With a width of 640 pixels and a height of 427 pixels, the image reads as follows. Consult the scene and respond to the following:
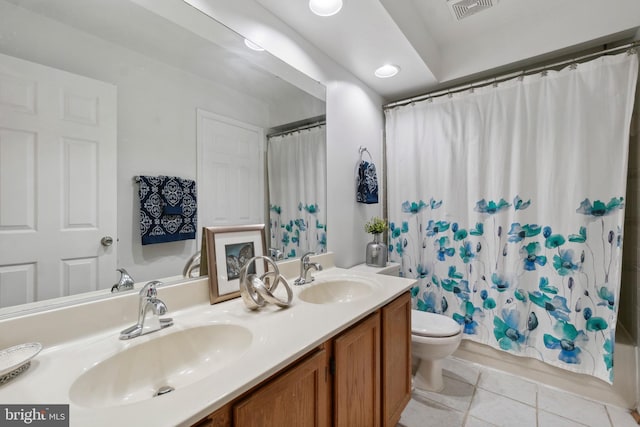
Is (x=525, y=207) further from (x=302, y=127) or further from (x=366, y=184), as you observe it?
(x=302, y=127)

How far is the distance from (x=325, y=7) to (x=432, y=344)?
1.99m

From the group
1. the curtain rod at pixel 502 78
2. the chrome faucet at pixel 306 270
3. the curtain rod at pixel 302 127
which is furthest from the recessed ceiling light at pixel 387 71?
the chrome faucet at pixel 306 270

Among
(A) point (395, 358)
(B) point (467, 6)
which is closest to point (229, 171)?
(A) point (395, 358)

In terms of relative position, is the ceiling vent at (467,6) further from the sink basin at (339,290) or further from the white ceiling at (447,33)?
the sink basin at (339,290)

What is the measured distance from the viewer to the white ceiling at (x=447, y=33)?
1547mm

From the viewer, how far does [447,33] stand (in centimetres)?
207

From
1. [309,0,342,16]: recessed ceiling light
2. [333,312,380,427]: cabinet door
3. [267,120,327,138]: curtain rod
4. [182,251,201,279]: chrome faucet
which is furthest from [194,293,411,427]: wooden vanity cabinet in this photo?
[309,0,342,16]: recessed ceiling light

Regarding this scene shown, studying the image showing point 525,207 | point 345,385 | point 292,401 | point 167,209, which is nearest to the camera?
point 292,401

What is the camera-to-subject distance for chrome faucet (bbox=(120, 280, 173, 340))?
0.85 metres

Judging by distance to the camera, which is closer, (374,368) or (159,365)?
(159,365)

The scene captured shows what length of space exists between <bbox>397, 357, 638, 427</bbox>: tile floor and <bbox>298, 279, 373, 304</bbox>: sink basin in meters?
0.78

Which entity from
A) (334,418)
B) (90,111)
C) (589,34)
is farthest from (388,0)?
(334,418)

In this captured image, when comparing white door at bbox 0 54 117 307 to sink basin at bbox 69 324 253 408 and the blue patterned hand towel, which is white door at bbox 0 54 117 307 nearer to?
the blue patterned hand towel

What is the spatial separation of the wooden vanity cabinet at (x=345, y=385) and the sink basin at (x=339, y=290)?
22 centimetres
